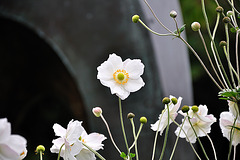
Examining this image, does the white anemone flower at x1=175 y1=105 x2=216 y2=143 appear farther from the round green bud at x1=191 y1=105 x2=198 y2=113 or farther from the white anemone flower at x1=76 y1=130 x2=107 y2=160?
the white anemone flower at x1=76 y1=130 x2=107 y2=160

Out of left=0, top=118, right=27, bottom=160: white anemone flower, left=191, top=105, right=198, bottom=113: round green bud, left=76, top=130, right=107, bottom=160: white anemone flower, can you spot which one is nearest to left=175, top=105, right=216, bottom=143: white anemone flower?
left=191, top=105, right=198, bottom=113: round green bud

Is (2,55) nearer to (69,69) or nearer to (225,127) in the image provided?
(69,69)

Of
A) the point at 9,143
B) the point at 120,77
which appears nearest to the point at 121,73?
the point at 120,77

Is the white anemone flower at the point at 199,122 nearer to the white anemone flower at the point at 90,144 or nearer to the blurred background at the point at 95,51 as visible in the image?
the white anemone flower at the point at 90,144

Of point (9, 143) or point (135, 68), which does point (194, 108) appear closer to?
point (135, 68)

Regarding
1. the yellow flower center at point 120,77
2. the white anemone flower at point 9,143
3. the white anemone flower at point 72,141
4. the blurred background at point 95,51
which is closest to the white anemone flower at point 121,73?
the yellow flower center at point 120,77
